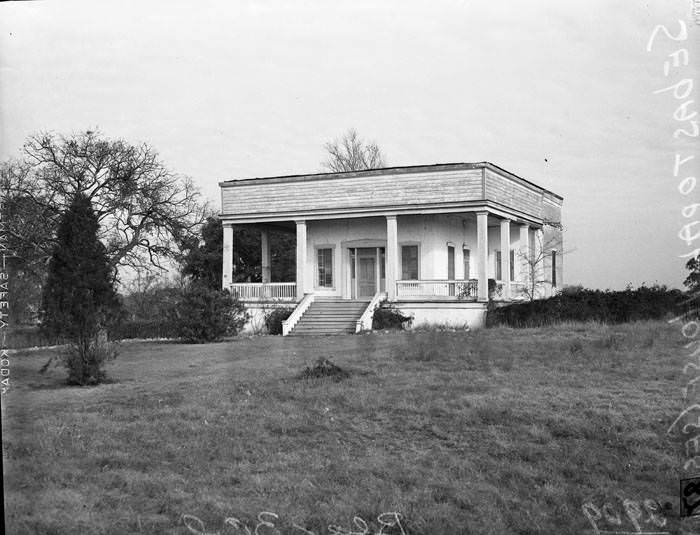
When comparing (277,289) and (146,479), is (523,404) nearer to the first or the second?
(146,479)

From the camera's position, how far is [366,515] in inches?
233

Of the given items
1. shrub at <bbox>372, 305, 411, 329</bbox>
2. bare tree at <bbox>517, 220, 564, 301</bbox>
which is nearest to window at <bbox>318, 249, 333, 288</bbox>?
shrub at <bbox>372, 305, 411, 329</bbox>

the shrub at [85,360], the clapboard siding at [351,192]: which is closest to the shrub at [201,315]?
the clapboard siding at [351,192]

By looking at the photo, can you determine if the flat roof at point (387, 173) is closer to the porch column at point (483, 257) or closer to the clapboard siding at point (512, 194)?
the clapboard siding at point (512, 194)

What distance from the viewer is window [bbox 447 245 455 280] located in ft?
89.0

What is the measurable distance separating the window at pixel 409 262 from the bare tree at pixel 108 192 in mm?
13956

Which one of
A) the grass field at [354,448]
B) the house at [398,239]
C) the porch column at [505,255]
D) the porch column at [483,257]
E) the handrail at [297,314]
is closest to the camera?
the grass field at [354,448]

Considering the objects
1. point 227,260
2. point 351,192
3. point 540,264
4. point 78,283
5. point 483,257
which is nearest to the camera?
point 78,283

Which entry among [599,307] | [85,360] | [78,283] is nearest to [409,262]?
[599,307]

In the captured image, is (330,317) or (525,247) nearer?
(330,317)

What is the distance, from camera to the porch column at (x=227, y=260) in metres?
26.7

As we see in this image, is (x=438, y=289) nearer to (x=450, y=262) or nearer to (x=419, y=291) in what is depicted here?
(x=419, y=291)

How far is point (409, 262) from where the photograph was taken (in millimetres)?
26812

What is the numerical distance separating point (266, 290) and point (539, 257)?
10.1 meters
